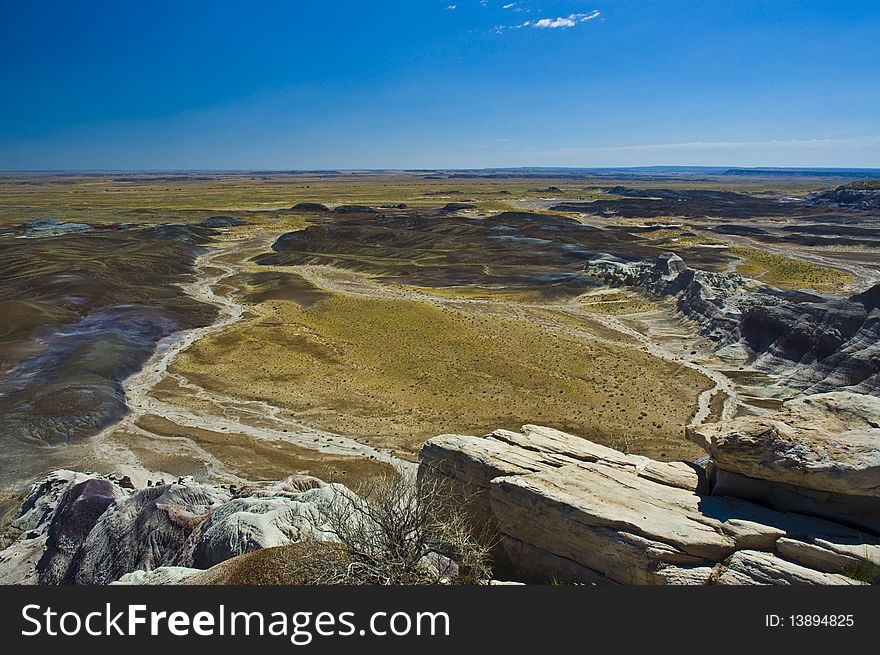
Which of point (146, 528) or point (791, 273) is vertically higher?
point (791, 273)

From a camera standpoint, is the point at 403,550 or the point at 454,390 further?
the point at 454,390

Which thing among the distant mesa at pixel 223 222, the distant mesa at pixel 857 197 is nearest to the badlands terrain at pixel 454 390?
the distant mesa at pixel 223 222

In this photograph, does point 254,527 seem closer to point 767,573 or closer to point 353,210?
point 767,573

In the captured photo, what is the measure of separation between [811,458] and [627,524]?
215 inches

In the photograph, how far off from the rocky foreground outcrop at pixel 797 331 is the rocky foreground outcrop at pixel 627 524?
1024 inches

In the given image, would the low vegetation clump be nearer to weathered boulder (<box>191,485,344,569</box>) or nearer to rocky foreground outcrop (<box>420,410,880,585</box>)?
rocky foreground outcrop (<box>420,410,880,585</box>)

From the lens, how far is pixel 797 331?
4134cm

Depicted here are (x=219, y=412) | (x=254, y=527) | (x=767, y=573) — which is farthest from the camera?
(x=219, y=412)

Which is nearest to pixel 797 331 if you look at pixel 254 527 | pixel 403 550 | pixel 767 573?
pixel 767 573

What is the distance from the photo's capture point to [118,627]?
1035cm

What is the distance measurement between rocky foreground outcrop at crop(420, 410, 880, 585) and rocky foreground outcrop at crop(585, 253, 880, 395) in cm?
2602

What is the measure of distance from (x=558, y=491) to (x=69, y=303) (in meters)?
66.3

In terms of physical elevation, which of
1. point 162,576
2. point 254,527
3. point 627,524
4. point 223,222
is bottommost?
point 162,576

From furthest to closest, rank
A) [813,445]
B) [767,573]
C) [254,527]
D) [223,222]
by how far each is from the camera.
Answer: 1. [223,222]
2. [254,527]
3. [813,445]
4. [767,573]
